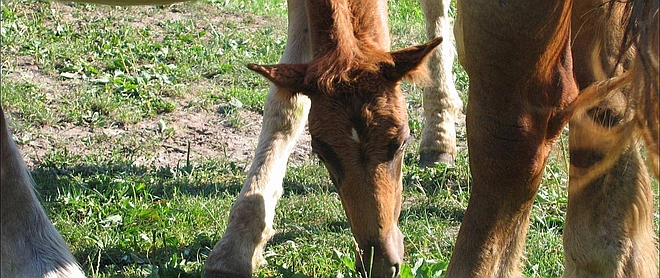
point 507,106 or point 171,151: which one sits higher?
Answer: point 507,106

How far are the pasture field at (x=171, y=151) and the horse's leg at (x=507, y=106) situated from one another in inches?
16.1

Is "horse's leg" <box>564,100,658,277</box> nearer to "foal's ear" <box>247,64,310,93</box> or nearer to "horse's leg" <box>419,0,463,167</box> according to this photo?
"foal's ear" <box>247,64,310,93</box>

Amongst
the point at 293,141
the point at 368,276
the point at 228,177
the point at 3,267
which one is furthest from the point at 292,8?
the point at 3,267

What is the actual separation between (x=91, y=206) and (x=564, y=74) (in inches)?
130

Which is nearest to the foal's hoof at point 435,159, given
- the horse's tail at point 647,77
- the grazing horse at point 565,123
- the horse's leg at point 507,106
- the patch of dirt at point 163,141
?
the patch of dirt at point 163,141

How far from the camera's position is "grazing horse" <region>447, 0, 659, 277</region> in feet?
9.23

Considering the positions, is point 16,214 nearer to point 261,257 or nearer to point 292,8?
point 261,257

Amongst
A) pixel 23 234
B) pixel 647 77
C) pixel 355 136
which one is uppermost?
pixel 647 77

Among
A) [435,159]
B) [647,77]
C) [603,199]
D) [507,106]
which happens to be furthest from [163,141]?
[647,77]

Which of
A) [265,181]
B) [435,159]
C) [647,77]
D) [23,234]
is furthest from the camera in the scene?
[435,159]

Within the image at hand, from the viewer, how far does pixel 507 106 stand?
2.97m

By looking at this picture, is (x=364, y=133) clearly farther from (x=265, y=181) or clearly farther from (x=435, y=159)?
(x=435, y=159)

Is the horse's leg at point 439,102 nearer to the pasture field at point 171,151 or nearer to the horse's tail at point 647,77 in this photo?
the pasture field at point 171,151

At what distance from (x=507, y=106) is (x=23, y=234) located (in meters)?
2.33
